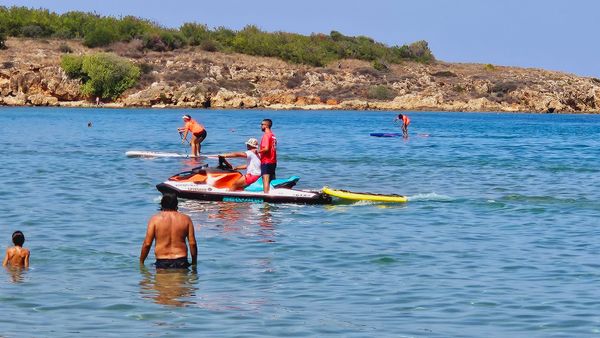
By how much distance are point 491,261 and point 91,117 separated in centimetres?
5693

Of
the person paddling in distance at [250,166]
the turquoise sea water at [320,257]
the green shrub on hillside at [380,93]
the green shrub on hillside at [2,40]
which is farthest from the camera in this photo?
the green shrub on hillside at [380,93]

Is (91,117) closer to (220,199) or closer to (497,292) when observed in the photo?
(220,199)

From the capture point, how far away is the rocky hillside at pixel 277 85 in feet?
301

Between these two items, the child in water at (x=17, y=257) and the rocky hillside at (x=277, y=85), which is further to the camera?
the rocky hillside at (x=277, y=85)

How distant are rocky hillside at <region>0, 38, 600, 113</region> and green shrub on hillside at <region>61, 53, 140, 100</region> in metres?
0.85

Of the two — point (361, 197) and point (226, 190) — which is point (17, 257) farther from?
point (361, 197)

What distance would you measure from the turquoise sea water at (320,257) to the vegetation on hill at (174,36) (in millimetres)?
83370

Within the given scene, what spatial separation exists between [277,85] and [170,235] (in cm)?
9394

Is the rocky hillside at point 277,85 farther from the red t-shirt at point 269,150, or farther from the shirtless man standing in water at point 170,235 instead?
the shirtless man standing in water at point 170,235

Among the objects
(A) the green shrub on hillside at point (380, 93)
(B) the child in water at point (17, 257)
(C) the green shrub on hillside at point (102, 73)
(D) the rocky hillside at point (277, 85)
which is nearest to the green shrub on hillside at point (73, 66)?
(C) the green shrub on hillside at point (102, 73)

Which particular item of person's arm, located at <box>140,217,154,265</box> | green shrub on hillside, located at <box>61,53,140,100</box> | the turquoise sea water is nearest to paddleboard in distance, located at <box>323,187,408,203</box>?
the turquoise sea water

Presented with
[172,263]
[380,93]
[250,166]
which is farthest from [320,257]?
[380,93]

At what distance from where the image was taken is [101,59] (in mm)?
94438

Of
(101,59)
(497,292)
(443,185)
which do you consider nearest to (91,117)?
(101,59)
